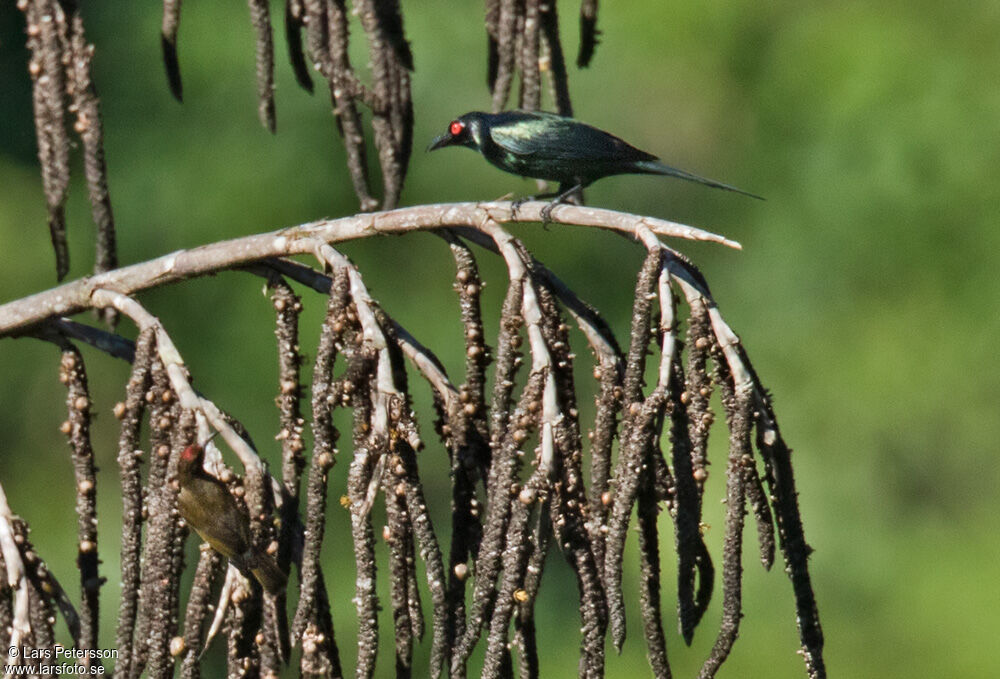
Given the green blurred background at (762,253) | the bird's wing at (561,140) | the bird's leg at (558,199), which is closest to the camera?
the bird's leg at (558,199)

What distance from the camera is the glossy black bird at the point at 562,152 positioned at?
1.79 meters

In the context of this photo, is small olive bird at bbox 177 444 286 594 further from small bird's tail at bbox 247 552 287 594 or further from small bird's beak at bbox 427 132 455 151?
small bird's beak at bbox 427 132 455 151

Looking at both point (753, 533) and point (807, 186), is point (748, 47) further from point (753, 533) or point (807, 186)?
point (753, 533)

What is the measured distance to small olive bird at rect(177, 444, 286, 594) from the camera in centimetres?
119

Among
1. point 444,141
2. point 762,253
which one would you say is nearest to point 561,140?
point 444,141

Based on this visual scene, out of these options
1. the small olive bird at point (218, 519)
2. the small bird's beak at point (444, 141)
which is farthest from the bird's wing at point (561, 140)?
the small olive bird at point (218, 519)

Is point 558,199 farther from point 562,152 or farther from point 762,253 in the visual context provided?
point 762,253

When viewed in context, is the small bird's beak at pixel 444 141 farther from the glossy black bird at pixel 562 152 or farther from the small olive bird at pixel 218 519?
the small olive bird at pixel 218 519

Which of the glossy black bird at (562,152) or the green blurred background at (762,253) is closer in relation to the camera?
the glossy black bird at (562,152)

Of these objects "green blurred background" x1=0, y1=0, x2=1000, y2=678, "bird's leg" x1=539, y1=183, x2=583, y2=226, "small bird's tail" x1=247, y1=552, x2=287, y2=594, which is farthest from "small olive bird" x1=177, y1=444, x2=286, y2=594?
"green blurred background" x1=0, y1=0, x2=1000, y2=678

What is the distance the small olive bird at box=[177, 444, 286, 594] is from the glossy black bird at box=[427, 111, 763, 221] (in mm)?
700

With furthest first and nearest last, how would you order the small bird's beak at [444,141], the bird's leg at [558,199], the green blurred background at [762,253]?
1. the green blurred background at [762,253]
2. the small bird's beak at [444,141]
3. the bird's leg at [558,199]

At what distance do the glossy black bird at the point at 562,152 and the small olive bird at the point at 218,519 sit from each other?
700mm

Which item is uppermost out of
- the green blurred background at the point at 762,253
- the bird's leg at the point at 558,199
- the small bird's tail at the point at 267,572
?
the green blurred background at the point at 762,253
